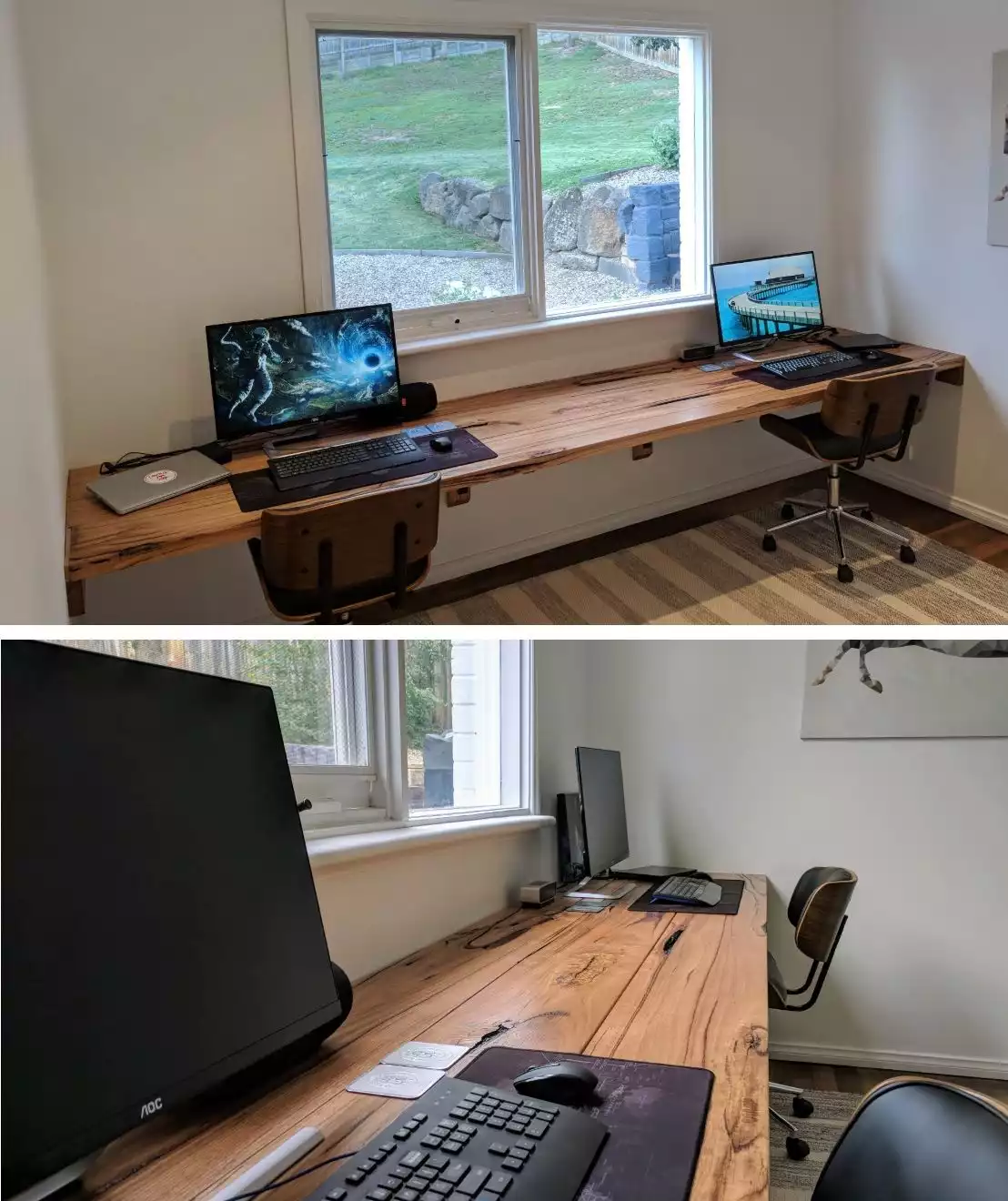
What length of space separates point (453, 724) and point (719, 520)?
73.9 inches

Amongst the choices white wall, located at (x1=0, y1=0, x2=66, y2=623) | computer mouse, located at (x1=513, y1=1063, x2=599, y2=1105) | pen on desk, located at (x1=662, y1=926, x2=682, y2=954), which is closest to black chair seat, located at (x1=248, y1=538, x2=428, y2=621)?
white wall, located at (x1=0, y1=0, x2=66, y2=623)

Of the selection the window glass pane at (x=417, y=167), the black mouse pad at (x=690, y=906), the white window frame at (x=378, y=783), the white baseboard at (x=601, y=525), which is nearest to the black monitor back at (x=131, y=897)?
the white window frame at (x=378, y=783)

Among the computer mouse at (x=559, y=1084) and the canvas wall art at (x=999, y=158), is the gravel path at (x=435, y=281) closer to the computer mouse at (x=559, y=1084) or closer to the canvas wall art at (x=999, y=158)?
the canvas wall art at (x=999, y=158)

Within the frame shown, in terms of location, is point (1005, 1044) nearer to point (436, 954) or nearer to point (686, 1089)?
point (436, 954)

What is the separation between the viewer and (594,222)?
3746mm

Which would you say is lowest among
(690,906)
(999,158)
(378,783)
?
(690,906)

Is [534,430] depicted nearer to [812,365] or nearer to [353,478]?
[353,478]

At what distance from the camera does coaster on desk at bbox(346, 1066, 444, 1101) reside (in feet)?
4.04

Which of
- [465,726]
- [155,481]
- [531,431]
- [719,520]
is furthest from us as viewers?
[719,520]

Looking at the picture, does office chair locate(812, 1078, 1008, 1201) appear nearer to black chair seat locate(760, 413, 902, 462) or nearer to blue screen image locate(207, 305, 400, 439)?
blue screen image locate(207, 305, 400, 439)

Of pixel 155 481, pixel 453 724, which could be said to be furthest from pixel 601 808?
pixel 155 481

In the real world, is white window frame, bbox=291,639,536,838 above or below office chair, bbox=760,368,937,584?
below

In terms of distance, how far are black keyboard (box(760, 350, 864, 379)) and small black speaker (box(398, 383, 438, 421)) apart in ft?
3.86

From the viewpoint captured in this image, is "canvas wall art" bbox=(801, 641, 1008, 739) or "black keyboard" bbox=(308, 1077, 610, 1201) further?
"canvas wall art" bbox=(801, 641, 1008, 739)
